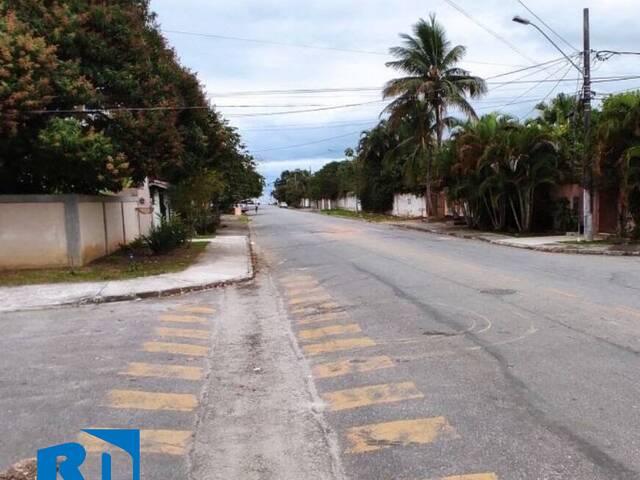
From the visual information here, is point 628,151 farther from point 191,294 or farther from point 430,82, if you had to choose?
point 430,82

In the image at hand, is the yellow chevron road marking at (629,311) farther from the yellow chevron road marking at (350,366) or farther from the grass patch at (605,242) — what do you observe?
the grass patch at (605,242)

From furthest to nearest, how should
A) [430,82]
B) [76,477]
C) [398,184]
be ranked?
1. [398,184]
2. [430,82]
3. [76,477]

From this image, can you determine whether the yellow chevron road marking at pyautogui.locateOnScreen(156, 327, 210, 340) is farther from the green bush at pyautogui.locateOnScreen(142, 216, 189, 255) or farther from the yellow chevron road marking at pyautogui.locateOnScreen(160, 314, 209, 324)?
the green bush at pyautogui.locateOnScreen(142, 216, 189, 255)

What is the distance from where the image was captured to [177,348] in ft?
25.8

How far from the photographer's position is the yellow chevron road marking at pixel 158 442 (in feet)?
14.9

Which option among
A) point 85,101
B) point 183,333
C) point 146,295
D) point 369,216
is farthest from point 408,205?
point 183,333

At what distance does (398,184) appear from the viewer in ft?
181

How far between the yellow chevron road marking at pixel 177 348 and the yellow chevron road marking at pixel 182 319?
164 cm

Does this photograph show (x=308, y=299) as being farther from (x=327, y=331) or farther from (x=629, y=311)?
(x=629, y=311)

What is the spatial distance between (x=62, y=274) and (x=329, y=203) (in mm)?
93371

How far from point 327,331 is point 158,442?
4.10 meters

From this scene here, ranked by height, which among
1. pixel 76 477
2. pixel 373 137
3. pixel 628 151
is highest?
pixel 373 137

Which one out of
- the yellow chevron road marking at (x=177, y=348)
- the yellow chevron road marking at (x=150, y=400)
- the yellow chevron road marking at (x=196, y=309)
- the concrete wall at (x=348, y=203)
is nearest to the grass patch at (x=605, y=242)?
the yellow chevron road marking at (x=196, y=309)

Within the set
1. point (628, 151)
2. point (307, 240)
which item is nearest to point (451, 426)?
point (628, 151)
